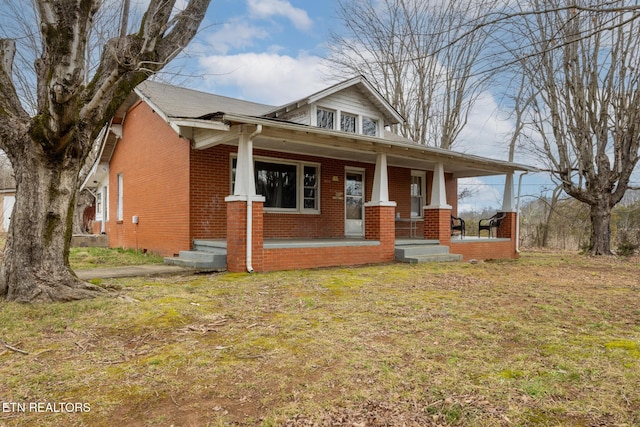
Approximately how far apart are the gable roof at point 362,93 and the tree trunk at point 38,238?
263 inches

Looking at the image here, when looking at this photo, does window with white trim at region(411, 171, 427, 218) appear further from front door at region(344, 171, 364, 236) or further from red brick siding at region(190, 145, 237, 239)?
red brick siding at region(190, 145, 237, 239)

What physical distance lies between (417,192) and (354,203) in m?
3.05

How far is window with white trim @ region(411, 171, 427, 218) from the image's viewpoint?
14.8m

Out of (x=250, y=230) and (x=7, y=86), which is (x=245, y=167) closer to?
(x=250, y=230)

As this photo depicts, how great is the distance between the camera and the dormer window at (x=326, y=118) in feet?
39.0

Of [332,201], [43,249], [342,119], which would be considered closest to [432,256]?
[332,201]

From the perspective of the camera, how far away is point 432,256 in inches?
424

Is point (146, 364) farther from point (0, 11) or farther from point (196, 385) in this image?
point (0, 11)

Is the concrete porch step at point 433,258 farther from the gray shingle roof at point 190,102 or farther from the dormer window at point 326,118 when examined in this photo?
the gray shingle roof at point 190,102

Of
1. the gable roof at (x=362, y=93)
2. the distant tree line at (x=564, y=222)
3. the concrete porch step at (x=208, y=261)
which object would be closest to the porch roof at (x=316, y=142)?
the gable roof at (x=362, y=93)

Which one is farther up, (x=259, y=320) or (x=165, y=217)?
(x=165, y=217)

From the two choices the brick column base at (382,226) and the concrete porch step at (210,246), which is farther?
the brick column base at (382,226)

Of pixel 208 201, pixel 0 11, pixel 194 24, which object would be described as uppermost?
pixel 0 11

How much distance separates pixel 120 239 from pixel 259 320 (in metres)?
11.6
